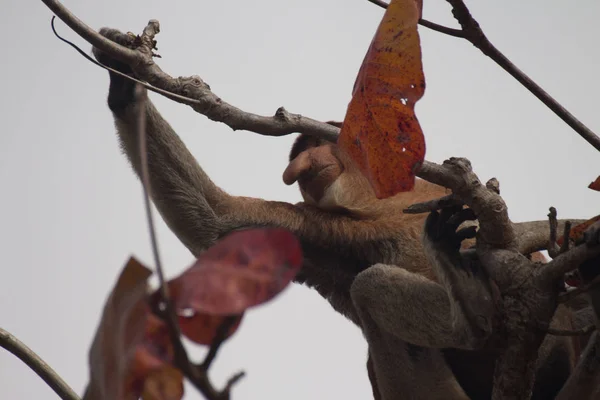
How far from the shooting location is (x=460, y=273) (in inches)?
155

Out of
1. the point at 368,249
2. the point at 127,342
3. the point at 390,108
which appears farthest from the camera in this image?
the point at 368,249

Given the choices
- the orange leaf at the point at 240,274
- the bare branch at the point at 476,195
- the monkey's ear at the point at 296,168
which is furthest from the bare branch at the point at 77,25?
the monkey's ear at the point at 296,168

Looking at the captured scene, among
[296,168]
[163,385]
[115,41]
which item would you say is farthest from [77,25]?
[296,168]

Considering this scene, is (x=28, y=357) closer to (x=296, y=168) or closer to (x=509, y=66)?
(x=509, y=66)

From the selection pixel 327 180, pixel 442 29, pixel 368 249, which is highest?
pixel 327 180

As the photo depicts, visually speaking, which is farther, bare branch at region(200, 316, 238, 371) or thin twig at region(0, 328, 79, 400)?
thin twig at region(0, 328, 79, 400)

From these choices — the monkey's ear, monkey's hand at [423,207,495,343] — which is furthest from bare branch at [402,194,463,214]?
the monkey's ear

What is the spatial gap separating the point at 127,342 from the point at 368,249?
423cm

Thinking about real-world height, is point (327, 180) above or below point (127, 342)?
above

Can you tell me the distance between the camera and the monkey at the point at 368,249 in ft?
14.1

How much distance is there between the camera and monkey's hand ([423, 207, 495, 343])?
3.77m

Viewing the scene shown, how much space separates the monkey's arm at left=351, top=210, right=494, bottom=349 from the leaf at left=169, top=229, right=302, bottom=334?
255 centimetres

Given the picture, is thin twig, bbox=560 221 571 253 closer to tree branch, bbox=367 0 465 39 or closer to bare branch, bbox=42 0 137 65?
tree branch, bbox=367 0 465 39

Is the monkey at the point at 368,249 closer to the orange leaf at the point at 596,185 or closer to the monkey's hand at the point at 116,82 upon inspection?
the monkey's hand at the point at 116,82
